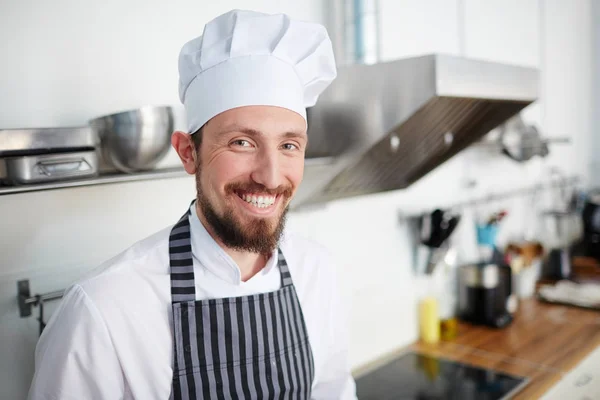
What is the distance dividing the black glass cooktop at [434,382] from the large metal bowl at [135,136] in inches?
42.6

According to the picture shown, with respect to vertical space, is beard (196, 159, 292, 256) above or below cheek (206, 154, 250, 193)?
below

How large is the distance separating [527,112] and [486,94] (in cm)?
172

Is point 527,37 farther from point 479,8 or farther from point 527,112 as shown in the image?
point 479,8

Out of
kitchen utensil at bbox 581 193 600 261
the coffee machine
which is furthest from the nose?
kitchen utensil at bbox 581 193 600 261

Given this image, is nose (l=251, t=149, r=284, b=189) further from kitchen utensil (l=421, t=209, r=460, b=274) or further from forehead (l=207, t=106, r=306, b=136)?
kitchen utensil (l=421, t=209, r=460, b=274)

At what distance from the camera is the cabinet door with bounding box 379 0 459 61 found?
6.39 ft

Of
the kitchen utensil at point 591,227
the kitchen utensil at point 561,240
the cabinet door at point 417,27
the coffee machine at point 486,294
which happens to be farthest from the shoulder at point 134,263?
the kitchen utensil at point 591,227

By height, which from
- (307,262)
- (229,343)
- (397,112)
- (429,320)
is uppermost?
(397,112)

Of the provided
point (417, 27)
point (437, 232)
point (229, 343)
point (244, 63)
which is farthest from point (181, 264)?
point (417, 27)

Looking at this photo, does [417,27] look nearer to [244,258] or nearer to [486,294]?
[486,294]

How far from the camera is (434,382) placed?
180 centimetres

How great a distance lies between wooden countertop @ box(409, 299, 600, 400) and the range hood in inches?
31.0

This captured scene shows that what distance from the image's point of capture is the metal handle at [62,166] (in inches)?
34.7

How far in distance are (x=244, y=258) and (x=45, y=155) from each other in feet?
1.42
